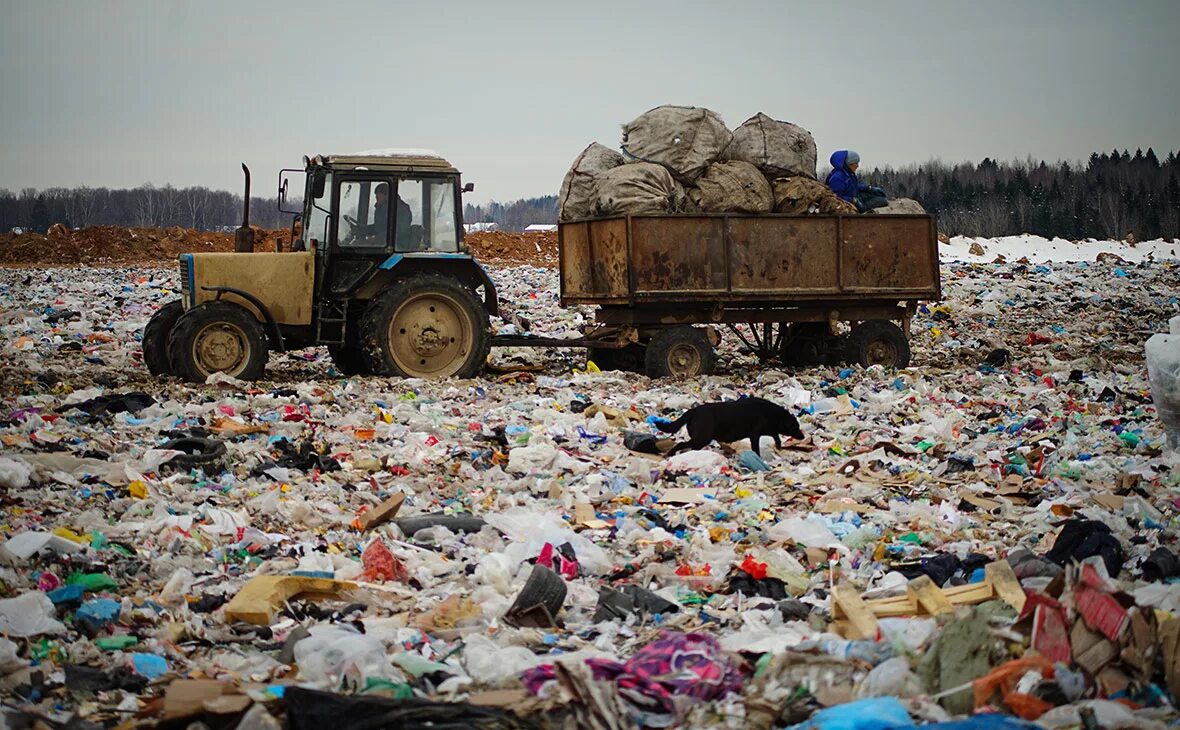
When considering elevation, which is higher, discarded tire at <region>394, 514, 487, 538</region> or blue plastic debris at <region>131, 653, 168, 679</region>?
discarded tire at <region>394, 514, 487, 538</region>

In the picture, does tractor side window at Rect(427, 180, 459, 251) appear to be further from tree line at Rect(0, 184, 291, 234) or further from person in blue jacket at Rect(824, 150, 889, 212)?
tree line at Rect(0, 184, 291, 234)

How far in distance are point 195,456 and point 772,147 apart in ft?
20.8

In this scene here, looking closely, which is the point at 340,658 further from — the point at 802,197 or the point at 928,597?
the point at 802,197

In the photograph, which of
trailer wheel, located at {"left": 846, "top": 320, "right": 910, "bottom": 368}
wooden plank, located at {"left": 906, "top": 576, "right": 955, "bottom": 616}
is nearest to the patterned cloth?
wooden plank, located at {"left": 906, "top": 576, "right": 955, "bottom": 616}

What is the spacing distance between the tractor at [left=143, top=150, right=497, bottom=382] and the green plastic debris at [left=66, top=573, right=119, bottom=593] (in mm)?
4769

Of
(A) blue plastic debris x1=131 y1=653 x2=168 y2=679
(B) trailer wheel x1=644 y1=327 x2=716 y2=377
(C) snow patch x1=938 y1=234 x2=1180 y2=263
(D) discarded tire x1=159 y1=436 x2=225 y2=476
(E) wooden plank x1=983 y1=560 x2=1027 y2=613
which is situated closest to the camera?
(A) blue plastic debris x1=131 y1=653 x2=168 y2=679

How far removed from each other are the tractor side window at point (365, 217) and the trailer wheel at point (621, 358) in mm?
2414

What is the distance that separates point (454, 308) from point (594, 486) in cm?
395

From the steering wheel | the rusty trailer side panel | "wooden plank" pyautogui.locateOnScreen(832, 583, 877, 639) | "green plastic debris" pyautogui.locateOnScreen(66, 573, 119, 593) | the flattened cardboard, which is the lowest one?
"wooden plank" pyautogui.locateOnScreen(832, 583, 877, 639)

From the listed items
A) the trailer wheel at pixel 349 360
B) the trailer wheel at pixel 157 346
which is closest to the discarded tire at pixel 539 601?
the trailer wheel at pixel 157 346

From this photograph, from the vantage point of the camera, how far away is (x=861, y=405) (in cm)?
855

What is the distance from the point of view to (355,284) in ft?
30.8

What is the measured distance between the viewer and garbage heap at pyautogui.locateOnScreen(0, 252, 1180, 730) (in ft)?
10.2

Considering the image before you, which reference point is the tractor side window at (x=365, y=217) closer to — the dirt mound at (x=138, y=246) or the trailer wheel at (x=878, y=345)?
the trailer wheel at (x=878, y=345)
